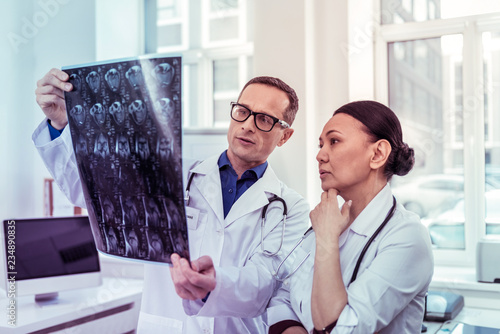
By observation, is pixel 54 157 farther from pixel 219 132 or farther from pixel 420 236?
pixel 219 132

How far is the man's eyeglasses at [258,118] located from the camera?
4.87ft

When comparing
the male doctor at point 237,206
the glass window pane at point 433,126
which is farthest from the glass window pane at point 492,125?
the male doctor at point 237,206

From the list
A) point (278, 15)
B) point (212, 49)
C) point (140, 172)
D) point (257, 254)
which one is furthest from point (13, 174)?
point (140, 172)

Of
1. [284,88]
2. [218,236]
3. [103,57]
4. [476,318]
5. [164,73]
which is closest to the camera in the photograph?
[164,73]

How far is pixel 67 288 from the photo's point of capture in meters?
2.39

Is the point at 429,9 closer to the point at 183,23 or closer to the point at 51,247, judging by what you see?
the point at 183,23

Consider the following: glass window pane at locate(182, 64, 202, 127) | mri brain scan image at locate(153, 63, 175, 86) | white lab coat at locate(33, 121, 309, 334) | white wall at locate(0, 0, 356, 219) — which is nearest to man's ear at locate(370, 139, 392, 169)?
white lab coat at locate(33, 121, 309, 334)

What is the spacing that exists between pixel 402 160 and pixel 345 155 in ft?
0.53

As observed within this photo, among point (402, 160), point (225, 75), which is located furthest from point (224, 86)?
point (402, 160)

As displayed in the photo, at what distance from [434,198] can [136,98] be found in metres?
2.30

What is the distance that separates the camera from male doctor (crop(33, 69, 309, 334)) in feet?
4.36

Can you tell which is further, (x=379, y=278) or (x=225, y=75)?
(x=225, y=75)

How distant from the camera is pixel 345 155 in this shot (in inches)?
48.6

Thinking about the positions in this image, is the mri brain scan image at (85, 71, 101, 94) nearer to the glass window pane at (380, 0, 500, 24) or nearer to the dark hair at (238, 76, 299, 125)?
the dark hair at (238, 76, 299, 125)
